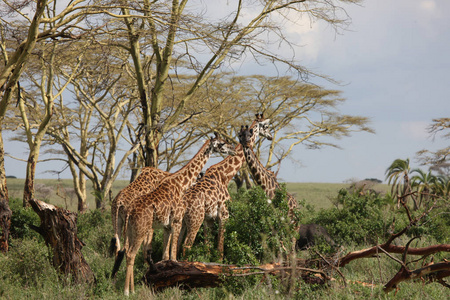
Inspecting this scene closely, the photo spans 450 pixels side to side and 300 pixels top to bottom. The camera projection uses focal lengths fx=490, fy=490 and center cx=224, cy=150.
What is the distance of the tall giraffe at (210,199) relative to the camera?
772 centimetres

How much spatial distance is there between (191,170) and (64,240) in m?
2.30

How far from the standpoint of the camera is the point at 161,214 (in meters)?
6.84

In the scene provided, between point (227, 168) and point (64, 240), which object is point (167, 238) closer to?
point (64, 240)

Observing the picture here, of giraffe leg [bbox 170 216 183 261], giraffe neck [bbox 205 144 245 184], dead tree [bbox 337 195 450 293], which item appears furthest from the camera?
giraffe neck [bbox 205 144 245 184]

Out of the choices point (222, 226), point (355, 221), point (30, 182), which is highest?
point (30, 182)

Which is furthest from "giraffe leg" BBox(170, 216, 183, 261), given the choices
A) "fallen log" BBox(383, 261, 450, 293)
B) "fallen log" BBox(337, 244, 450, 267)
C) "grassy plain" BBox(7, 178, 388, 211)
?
"grassy plain" BBox(7, 178, 388, 211)

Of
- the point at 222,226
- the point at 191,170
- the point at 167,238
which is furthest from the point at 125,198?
the point at 222,226

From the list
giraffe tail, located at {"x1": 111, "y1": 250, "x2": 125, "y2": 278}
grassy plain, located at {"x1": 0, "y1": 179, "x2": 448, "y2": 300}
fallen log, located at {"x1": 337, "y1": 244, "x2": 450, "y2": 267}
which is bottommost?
grassy plain, located at {"x1": 0, "y1": 179, "x2": 448, "y2": 300}

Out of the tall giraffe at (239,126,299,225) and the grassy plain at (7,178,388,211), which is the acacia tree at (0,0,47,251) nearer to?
the tall giraffe at (239,126,299,225)

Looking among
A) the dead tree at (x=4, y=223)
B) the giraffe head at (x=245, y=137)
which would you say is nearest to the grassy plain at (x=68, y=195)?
the dead tree at (x=4, y=223)

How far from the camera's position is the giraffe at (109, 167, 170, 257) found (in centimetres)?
759

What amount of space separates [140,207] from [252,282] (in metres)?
1.80

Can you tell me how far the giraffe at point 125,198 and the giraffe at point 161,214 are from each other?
44 cm

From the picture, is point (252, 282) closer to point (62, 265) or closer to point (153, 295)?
point (153, 295)
